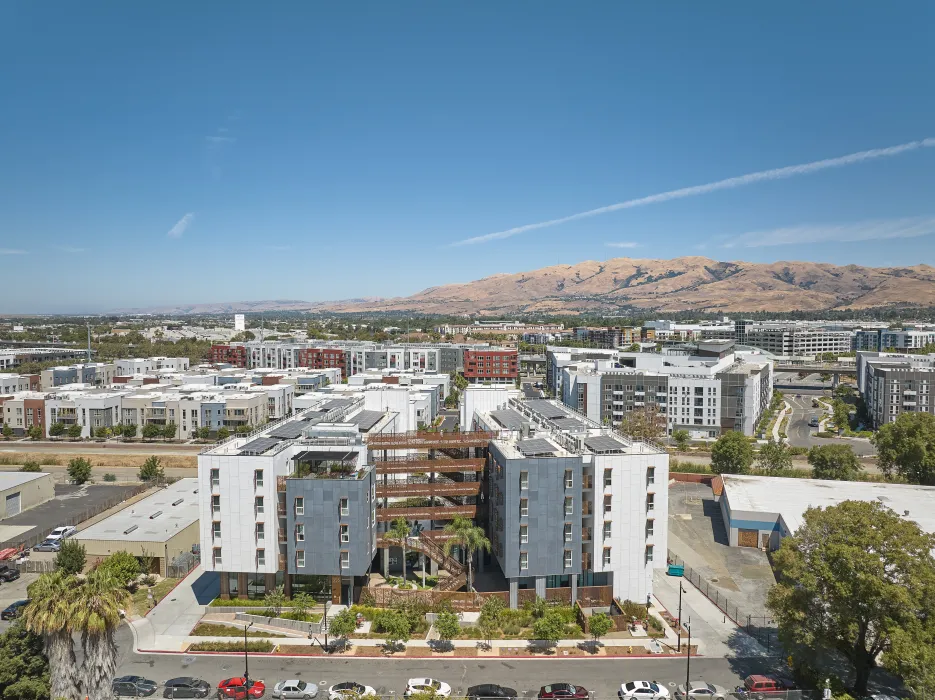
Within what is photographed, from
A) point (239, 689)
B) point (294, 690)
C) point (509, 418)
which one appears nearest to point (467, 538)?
point (294, 690)

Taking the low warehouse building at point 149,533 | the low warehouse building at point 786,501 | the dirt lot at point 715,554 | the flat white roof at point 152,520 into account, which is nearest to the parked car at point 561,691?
the dirt lot at point 715,554

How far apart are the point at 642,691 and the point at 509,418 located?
79.2 ft

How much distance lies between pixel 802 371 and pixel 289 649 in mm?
160063

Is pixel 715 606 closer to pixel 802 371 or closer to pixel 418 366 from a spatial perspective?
pixel 418 366

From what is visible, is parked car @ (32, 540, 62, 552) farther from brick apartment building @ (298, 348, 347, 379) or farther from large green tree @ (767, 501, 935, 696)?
brick apartment building @ (298, 348, 347, 379)

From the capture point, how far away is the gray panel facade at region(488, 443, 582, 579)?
3844cm

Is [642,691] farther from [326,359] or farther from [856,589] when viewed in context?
[326,359]

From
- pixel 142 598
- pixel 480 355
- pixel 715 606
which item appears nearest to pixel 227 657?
pixel 142 598

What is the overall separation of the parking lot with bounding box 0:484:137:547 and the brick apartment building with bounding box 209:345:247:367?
311 ft

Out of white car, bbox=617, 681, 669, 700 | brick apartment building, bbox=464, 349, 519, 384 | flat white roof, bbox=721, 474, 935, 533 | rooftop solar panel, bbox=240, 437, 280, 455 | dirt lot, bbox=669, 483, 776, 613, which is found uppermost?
rooftop solar panel, bbox=240, 437, 280, 455

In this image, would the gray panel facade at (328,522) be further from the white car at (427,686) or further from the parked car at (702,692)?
the parked car at (702,692)

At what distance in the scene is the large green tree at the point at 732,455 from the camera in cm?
6988

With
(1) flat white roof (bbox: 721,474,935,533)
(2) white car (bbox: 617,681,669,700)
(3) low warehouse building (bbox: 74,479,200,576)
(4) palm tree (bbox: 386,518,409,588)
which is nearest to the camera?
(2) white car (bbox: 617,681,669,700)

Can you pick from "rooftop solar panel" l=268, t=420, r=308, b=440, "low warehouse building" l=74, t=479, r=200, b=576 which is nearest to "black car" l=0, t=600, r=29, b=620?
"low warehouse building" l=74, t=479, r=200, b=576
